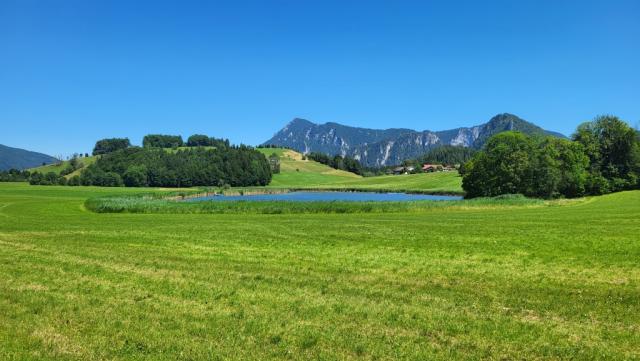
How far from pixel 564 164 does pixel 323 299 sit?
83.0 m

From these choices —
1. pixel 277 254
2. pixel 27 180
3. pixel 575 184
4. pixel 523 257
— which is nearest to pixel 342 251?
pixel 277 254

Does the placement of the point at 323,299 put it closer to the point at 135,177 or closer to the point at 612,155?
the point at 612,155

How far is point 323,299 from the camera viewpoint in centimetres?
1430

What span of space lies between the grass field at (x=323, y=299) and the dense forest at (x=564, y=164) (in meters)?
63.4

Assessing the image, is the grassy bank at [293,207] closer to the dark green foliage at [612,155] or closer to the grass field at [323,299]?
the grass field at [323,299]

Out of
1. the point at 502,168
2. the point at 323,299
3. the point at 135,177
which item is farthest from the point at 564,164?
the point at 135,177

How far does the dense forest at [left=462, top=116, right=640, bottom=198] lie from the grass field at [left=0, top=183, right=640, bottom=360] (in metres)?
63.4

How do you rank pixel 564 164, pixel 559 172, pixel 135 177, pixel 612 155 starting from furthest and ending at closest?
pixel 135 177
pixel 612 155
pixel 564 164
pixel 559 172

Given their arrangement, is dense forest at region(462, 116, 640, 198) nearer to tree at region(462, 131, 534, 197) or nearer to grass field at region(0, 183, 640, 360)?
tree at region(462, 131, 534, 197)

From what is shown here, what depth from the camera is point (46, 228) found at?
35156mm

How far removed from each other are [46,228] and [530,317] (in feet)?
108

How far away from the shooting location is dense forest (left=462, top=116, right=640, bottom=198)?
8562 cm

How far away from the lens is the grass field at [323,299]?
412 inches

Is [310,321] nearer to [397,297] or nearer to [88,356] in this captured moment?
[397,297]
